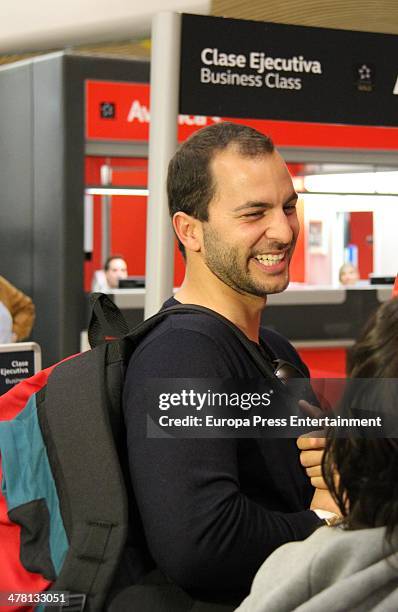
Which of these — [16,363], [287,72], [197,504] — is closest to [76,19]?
[287,72]

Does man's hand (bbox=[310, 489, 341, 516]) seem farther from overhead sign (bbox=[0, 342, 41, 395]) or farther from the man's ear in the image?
overhead sign (bbox=[0, 342, 41, 395])

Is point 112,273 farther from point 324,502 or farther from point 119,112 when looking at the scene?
point 324,502

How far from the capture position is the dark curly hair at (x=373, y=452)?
3.12 ft

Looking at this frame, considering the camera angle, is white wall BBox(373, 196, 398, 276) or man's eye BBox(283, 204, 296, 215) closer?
man's eye BBox(283, 204, 296, 215)

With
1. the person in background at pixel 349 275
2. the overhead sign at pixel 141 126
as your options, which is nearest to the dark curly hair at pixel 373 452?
the overhead sign at pixel 141 126

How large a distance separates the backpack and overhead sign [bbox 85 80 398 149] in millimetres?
5174

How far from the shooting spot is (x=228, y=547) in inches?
49.5

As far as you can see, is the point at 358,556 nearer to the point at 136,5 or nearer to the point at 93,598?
the point at 93,598

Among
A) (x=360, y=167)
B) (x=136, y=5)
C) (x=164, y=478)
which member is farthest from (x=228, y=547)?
(x=360, y=167)

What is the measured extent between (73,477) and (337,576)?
47 centimetres

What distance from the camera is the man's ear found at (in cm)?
150

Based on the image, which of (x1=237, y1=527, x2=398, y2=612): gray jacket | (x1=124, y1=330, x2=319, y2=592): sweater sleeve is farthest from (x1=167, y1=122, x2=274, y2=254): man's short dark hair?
(x1=237, y1=527, x2=398, y2=612): gray jacket

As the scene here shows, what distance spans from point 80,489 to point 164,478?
12cm

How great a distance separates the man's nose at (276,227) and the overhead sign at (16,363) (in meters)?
1.21
